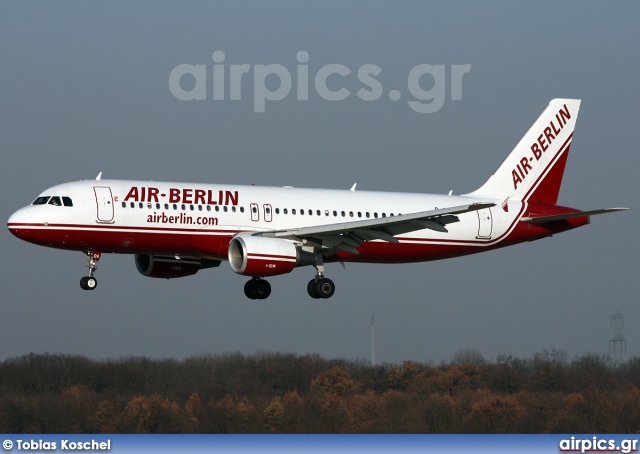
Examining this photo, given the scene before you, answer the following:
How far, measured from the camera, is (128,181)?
57438 mm

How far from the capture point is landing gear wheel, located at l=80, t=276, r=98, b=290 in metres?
57.5

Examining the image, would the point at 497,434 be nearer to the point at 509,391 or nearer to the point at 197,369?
the point at 509,391

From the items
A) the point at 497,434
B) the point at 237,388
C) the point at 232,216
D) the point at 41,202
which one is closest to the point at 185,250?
the point at 232,216

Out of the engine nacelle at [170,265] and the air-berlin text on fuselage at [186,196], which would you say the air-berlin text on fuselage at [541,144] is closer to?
the engine nacelle at [170,265]

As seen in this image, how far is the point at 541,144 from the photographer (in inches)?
2714

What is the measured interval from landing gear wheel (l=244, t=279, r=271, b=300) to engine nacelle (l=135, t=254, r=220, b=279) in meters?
1.88

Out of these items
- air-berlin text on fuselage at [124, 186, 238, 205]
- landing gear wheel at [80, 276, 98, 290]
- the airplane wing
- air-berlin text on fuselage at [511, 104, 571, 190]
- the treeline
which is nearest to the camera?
air-berlin text on fuselage at [124, 186, 238, 205]

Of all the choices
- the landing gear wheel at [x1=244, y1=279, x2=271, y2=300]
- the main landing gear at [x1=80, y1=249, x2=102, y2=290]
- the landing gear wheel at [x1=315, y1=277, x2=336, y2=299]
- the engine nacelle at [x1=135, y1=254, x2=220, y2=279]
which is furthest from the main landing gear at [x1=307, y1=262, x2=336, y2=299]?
the main landing gear at [x1=80, y1=249, x2=102, y2=290]

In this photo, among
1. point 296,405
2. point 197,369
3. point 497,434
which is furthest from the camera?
point 197,369

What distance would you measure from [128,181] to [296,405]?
2942 cm

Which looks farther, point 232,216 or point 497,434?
point 497,434

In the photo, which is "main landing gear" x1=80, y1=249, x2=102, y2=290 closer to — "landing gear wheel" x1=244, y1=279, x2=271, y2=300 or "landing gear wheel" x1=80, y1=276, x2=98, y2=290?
"landing gear wheel" x1=80, y1=276, x2=98, y2=290

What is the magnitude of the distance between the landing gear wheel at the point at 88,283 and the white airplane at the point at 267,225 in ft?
0.13

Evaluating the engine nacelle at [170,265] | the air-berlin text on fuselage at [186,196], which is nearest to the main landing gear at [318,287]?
the engine nacelle at [170,265]
